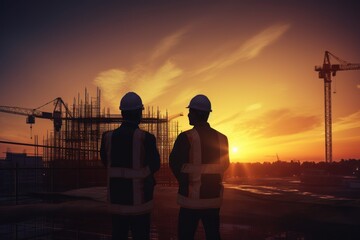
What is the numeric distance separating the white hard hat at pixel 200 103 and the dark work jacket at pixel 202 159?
146 mm

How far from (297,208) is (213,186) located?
3130 mm

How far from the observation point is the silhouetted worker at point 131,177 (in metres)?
2.88

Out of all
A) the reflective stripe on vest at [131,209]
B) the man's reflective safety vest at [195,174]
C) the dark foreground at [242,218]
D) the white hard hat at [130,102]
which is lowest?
the dark foreground at [242,218]

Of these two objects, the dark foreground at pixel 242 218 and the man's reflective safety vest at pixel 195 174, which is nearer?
the man's reflective safety vest at pixel 195 174

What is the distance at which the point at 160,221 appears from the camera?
6180 millimetres

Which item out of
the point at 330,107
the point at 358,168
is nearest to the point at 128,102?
the point at 330,107

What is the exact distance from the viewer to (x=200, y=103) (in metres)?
3.18

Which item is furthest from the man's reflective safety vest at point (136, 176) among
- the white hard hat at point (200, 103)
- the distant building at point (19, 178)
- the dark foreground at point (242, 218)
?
the distant building at point (19, 178)

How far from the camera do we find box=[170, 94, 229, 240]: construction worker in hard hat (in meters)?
3.04

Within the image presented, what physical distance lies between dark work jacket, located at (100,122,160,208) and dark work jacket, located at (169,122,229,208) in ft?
0.63

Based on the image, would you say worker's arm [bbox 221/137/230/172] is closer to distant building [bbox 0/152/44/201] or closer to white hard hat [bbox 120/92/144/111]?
white hard hat [bbox 120/92/144/111]

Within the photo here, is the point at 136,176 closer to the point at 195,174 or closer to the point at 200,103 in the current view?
the point at 195,174

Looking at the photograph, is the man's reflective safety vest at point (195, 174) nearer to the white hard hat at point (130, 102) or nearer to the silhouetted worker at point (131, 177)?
the silhouetted worker at point (131, 177)

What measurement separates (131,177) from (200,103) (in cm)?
89
